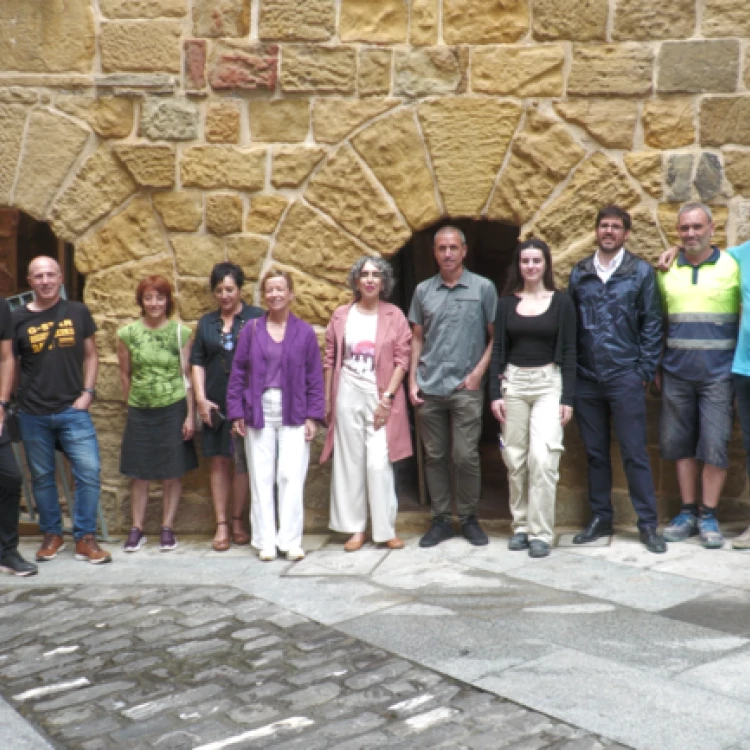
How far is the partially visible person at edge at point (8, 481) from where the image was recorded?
5.96 metres

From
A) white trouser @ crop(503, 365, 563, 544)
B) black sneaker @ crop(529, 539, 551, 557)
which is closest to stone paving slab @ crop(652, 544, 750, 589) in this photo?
black sneaker @ crop(529, 539, 551, 557)

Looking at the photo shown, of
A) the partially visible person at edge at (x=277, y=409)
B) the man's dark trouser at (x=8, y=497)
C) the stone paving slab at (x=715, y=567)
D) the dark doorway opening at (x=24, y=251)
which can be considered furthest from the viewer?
the dark doorway opening at (x=24, y=251)

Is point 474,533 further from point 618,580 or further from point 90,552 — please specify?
point 90,552

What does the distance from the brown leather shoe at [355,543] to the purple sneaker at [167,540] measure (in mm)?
980

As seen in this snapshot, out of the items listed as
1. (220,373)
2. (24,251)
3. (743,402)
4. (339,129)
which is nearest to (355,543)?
(220,373)

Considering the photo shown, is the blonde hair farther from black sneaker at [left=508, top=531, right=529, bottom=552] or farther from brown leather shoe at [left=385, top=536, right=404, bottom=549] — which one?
black sneaker at [left=508, top=531, right=529, bottom=552]

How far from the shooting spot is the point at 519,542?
6.24 metres

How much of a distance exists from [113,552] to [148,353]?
111cm

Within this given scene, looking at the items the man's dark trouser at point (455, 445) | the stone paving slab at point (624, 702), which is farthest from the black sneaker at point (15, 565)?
the stone paving slab at point (624, 702)

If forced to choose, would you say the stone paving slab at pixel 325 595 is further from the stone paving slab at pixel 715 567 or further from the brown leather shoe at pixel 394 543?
the stone paving slab at pixel 715 567

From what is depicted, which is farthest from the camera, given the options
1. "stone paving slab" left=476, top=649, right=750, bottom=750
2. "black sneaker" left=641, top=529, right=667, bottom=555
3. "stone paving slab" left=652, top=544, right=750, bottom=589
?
"black sneaker" left=641, top=529, right=667, bottom=555

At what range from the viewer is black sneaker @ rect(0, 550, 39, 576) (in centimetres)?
602

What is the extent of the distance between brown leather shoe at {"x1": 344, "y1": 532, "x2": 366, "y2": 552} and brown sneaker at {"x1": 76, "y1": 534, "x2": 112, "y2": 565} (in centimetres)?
127

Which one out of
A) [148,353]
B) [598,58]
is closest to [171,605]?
[148,353]
